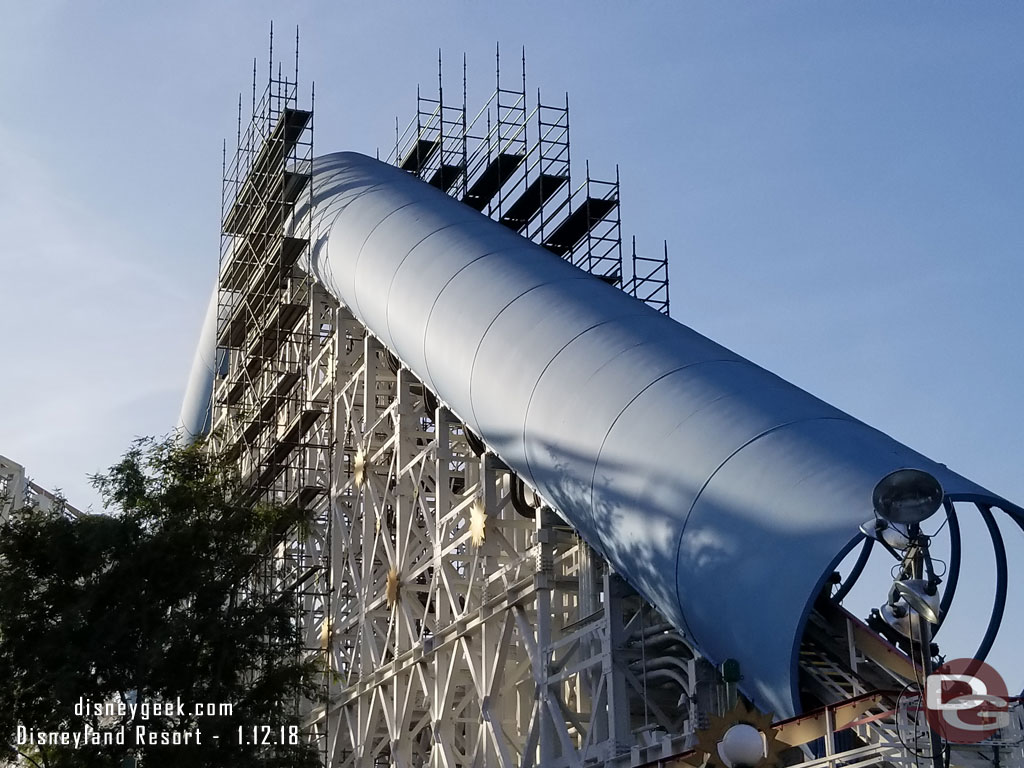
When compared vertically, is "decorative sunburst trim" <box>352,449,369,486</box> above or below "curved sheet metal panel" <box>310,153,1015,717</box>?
above

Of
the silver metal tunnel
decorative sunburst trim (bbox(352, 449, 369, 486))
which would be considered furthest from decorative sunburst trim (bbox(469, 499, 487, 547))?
decorative sunburst trim (bbox(352, 449, 369, 486))

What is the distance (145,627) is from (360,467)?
7.48m

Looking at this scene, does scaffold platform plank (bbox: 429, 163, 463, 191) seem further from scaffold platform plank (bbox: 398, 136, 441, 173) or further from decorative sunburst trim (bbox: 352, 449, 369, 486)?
decorative sunburst trim (bbox: 352, 449, 369, 486)

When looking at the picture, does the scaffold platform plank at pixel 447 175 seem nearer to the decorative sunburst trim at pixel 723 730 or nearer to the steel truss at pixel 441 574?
the steel truss at pixel 441 574

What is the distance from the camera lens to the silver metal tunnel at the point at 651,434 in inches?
628

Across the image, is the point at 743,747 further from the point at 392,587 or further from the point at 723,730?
the point at 392,587

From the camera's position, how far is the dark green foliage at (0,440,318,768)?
2195cm

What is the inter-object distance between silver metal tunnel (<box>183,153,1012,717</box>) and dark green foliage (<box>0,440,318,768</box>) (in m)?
4.43

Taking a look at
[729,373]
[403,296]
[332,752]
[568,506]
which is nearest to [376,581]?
[332,752]

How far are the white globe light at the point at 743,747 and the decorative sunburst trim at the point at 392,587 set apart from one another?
15656mm

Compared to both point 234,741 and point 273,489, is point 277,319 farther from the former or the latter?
point 234,741

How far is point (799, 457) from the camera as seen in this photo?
1653 cm

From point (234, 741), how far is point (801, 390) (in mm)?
10023

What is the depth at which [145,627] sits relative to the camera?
74.2 ft
